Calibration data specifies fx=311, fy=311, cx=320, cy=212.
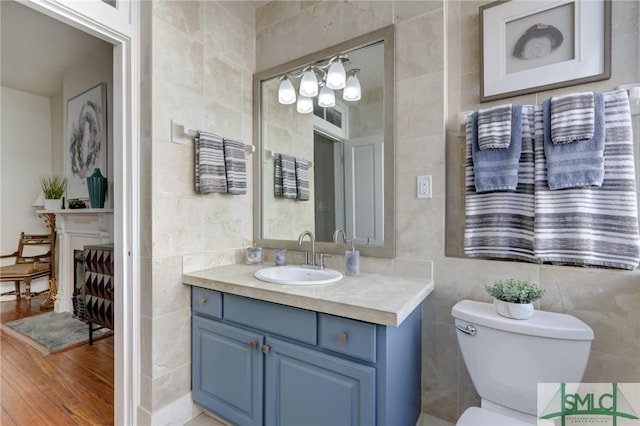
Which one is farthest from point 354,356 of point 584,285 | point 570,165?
point 570,165

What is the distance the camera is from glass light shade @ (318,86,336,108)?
1879mm

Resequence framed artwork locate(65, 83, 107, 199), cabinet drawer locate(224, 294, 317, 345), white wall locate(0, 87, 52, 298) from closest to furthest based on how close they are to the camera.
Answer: cabinet drawer locate(224, 294, 317, 345)
framed artwork locate(65, 83, 107, 199)
white wall locate(0, 87, 52, 298)

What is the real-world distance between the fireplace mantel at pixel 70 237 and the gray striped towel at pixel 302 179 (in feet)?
7.01

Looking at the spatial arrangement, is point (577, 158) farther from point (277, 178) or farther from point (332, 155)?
point (277, 178)

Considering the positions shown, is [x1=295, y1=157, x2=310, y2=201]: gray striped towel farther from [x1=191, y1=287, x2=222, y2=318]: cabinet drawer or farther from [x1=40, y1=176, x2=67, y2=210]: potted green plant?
[x1=40, y1=176, x2=67, y2=210]: potted green plant

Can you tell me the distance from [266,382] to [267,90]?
1796mm

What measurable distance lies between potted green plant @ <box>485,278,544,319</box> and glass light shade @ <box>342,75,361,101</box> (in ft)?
3.99

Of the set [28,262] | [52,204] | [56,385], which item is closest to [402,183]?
[56,385]

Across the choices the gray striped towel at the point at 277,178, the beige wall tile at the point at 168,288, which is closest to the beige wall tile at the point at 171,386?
the beige wall tile at the point at 168,288

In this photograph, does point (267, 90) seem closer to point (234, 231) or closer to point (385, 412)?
point (234, 231)

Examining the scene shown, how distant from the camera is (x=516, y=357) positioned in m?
1.16

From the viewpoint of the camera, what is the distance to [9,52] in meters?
2.97

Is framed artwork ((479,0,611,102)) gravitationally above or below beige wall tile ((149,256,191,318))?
above

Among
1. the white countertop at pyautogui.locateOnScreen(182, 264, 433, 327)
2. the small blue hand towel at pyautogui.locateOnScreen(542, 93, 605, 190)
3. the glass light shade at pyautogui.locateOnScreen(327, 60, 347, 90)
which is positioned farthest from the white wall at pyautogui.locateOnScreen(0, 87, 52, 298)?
the small blue hand towel at pyautogui.locateOnScreen(542, 93, 605, 190)
